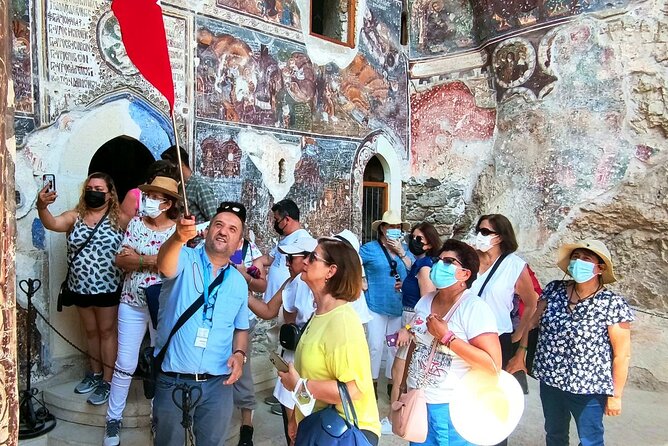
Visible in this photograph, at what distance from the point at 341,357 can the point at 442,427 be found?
90 cm

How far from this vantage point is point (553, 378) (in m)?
3.40

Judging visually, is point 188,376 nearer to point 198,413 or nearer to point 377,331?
point 198,413

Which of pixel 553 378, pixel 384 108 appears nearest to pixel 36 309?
pixel 553 378

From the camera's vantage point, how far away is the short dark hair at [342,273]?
253 cm

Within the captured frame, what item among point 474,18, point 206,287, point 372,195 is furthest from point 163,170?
point 474,18

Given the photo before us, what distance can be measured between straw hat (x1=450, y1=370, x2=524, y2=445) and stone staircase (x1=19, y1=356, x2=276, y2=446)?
2273 mm

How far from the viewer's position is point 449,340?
2689 mm

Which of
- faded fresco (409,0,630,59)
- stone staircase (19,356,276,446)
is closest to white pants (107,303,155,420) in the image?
stone staircase (19,356,276,446)

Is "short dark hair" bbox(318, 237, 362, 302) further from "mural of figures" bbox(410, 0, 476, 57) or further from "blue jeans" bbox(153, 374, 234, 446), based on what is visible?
"mural of figures" bbox(410, 0, 476, 57)

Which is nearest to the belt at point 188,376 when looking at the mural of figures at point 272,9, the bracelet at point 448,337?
the bracelet at point 448,337

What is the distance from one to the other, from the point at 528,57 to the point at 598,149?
6.22 ft

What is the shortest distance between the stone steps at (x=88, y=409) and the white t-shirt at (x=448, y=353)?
8.05 feet

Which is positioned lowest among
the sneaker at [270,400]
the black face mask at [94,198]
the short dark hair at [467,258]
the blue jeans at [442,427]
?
the sneaker at [270,400]

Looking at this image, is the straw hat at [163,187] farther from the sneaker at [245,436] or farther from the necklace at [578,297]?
the necklace at [578,297]
